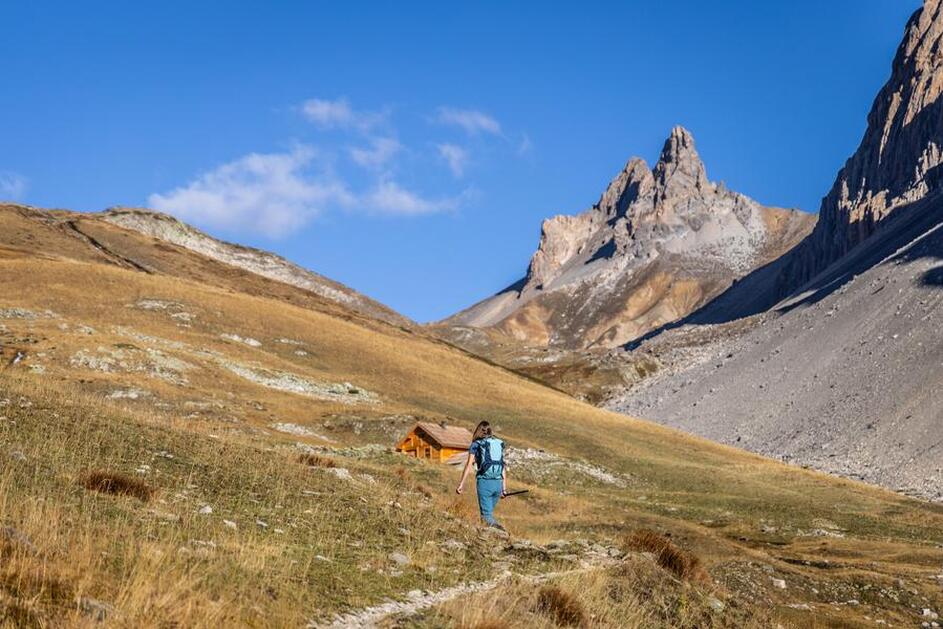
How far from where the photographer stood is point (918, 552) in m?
34.6

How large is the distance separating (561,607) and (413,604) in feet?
6.97

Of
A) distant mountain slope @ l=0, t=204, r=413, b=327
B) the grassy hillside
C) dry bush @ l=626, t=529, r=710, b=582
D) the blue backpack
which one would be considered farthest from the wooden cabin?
distant mountain slope @ l=0, t=204, r=413, b=327

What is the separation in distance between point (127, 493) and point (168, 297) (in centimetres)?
7751

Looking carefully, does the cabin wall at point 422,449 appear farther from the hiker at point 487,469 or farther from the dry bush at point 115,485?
the dry bush at point 115,485

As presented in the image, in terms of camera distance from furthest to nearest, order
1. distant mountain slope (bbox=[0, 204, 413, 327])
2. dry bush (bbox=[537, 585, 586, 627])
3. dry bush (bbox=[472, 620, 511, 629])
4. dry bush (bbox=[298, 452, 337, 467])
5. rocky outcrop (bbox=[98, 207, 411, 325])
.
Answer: rocky outcrop (bbox=[98, 207, 411, 325]), distant mountain slope (bbox=[0, 204, 413, 327]), dry bush (bbox=[298, 452, 337, 467]), dry bush (bbox=[537, 585, 586, 627]), dry bush (bbox=[472, 620, 511, 629])

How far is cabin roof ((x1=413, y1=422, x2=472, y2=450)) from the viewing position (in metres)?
48.4

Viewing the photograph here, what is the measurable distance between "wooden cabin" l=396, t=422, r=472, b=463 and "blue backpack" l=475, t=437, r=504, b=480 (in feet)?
94.5

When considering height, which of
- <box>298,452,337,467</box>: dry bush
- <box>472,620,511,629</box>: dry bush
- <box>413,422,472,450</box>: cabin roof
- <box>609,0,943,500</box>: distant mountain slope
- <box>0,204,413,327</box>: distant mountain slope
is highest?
<box>0,204,413,327</box>: distant mountain slope

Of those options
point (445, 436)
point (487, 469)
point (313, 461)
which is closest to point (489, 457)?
point (487, 469)

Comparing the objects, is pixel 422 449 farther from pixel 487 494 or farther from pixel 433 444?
pixel 487 494

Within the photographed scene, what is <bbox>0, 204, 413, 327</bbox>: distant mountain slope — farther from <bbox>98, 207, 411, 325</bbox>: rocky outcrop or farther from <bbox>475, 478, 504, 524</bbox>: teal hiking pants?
<bbox>475, 478, 504, 524</bbox>: teal hiking pants

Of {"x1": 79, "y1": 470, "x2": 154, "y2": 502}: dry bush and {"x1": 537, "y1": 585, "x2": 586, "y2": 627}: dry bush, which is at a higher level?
{"x1": 79, "y1": 470, "x2": 154, "y2": 502}: dry bush

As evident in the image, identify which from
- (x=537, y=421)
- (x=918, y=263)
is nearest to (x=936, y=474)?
(x=537, y=421)

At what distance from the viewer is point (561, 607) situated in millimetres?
11039
